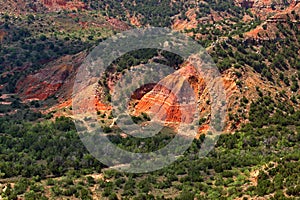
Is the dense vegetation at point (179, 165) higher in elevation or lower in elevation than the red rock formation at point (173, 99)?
lower

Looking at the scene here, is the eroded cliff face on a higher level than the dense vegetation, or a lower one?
higher

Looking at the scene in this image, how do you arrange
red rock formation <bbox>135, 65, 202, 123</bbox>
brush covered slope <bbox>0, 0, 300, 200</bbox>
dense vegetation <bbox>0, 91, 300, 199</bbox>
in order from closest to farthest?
dense vegetation <bbox>0, 91, 300, 199</bbox> → brush covered slope <bbox>0, 0, 300, 200</bbox> → red rock formation <bbox>135, 65, 202, 123</bbox>

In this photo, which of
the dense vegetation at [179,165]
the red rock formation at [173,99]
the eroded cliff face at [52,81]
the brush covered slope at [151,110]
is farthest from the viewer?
the eroded cliff face at [52,81]

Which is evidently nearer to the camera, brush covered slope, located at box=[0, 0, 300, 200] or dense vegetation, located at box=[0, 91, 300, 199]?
dense vegetation, located at box=[0, 91, 300, 199]

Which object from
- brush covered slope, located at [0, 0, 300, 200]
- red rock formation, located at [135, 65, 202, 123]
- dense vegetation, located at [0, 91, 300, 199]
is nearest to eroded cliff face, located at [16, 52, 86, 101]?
brush covered slope, located at [0, 0, 300, 200]

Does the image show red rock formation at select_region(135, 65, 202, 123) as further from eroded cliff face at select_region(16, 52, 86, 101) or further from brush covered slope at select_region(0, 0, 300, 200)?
eroded cliff face at select_region(16, 52, 86, 101)

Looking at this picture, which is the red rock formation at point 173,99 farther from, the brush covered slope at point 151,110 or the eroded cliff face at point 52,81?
the eroded cliff face at point 52,81

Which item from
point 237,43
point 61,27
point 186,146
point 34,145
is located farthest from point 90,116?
point 61,27

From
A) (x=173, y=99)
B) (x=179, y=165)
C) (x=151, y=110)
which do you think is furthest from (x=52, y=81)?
(x=179, y=165)

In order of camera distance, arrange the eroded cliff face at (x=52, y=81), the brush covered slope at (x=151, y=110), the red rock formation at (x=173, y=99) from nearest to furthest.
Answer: the brush covered slope at (x=151, y=110) < the red rock formation at (x=173, y=99) < the eroded cliff face at (x=52, y=81)

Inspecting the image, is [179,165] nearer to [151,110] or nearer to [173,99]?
[173,99]

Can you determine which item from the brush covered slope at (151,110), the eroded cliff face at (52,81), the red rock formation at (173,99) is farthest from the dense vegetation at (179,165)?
the eroded cliff face at (52,81)
